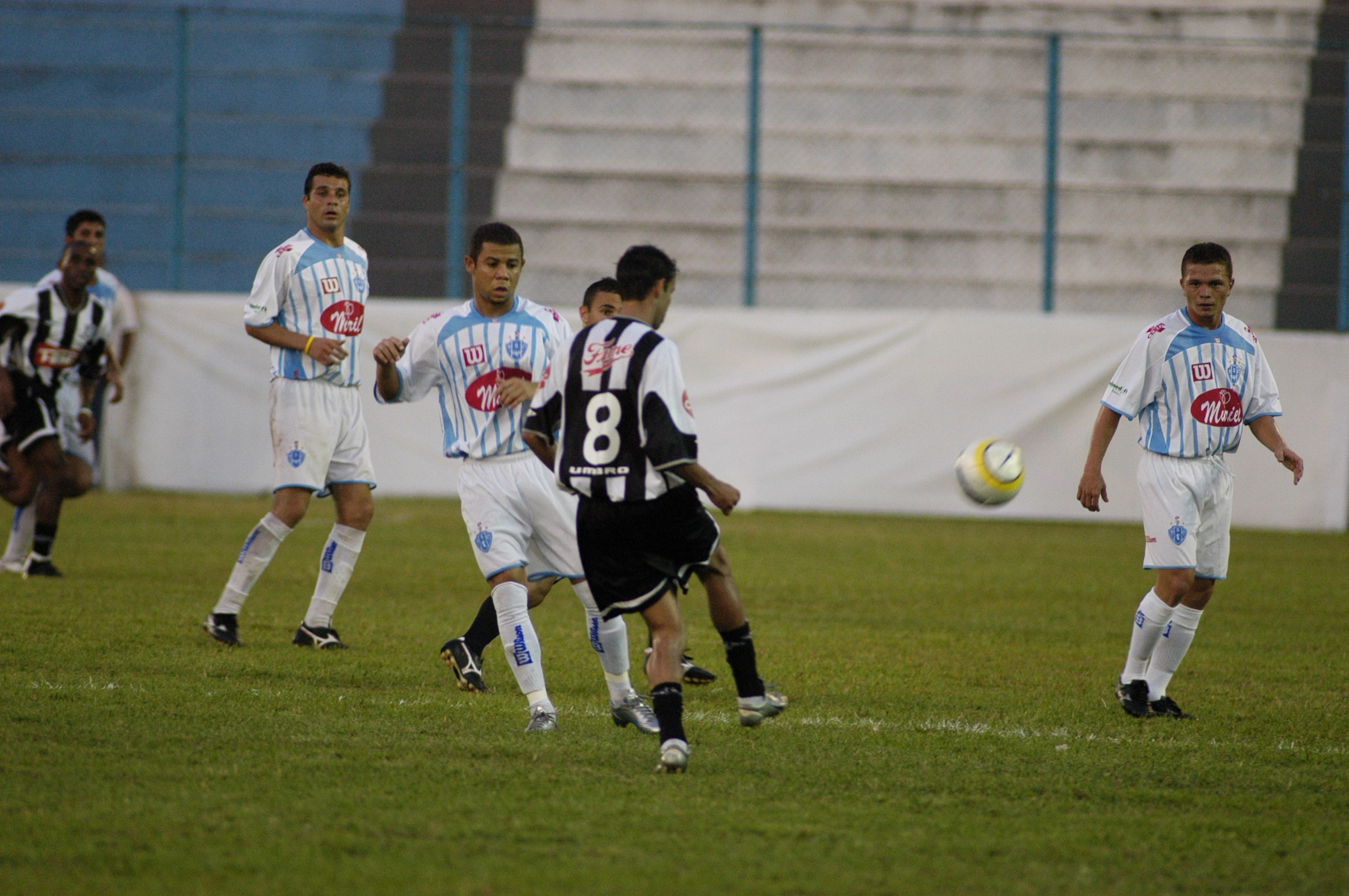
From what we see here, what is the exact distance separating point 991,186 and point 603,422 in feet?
38.7

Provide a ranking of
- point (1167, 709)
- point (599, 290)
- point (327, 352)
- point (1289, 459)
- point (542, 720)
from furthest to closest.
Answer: point (327, 352), point (599, 290), point (1289, 459), point (1167, 709), point (542, 720)

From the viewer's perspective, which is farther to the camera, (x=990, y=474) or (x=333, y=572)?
(x=333, y=572)

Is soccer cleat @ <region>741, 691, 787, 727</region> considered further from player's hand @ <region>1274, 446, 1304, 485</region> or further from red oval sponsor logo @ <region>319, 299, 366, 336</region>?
red oval sponsor logo @ <region>319, 299, 366, 336</region>

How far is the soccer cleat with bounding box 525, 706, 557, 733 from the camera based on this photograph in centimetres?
507

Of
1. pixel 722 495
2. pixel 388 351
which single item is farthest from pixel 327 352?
pixel 722 495

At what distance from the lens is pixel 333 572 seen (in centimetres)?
700

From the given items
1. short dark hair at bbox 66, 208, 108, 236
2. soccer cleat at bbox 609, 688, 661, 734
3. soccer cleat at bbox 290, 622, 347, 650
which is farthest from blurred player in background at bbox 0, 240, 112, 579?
soccer cleat at bbox 609, 688, 661, 734

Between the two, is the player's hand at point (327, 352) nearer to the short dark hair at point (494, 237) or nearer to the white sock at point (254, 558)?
the white sock at point (254, 558)

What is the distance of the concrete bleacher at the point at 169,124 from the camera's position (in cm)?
1584

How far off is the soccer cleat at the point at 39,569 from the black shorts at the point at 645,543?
5437 mm

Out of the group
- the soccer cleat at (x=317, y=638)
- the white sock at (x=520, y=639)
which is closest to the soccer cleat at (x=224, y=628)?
the soccer cleat at (x=317, y=638)

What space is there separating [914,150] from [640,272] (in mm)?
14931

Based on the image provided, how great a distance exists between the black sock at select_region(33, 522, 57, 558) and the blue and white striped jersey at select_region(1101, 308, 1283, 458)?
659 centimetres

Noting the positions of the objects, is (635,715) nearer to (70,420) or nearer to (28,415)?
(28,415)
